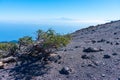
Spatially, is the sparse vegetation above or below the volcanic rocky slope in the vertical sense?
above

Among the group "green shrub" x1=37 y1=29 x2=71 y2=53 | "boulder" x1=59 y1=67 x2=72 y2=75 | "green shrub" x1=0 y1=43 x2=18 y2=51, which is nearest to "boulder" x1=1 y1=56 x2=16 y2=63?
"green shrub" x1=0 y1=43 x2=18 y2=51

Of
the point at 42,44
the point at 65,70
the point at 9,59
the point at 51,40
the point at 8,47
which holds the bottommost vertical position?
the point at 65,70

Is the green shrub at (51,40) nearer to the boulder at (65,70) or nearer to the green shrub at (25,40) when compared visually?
the green shrub at (25,40)

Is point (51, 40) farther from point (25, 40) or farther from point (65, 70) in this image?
point (25, 40)

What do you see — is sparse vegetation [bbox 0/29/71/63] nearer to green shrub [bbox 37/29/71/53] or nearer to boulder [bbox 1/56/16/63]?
green shrub [bbox 37/29/71/53]

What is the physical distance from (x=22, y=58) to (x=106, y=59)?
391cm

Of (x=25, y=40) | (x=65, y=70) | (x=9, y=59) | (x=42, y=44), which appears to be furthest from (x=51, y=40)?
(x=9, y=59)

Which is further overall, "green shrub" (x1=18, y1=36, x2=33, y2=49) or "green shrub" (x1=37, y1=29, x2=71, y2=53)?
"green shrub" (x1=18, y1=36, x2=33, y2=49)

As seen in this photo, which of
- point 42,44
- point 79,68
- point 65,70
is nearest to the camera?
point 65,70

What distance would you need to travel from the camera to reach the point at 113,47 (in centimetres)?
1620

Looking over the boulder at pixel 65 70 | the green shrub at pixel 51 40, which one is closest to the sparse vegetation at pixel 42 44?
the green shrub at pixel 51 40

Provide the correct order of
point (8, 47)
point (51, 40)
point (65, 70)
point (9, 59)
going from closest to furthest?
point (65, 70)
point (51, 40)
point (9, 59)
point (8, 47)

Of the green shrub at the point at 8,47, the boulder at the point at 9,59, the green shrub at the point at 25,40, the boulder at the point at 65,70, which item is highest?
the green shrub at the point at 25,40

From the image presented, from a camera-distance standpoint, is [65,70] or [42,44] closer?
[65,70]
